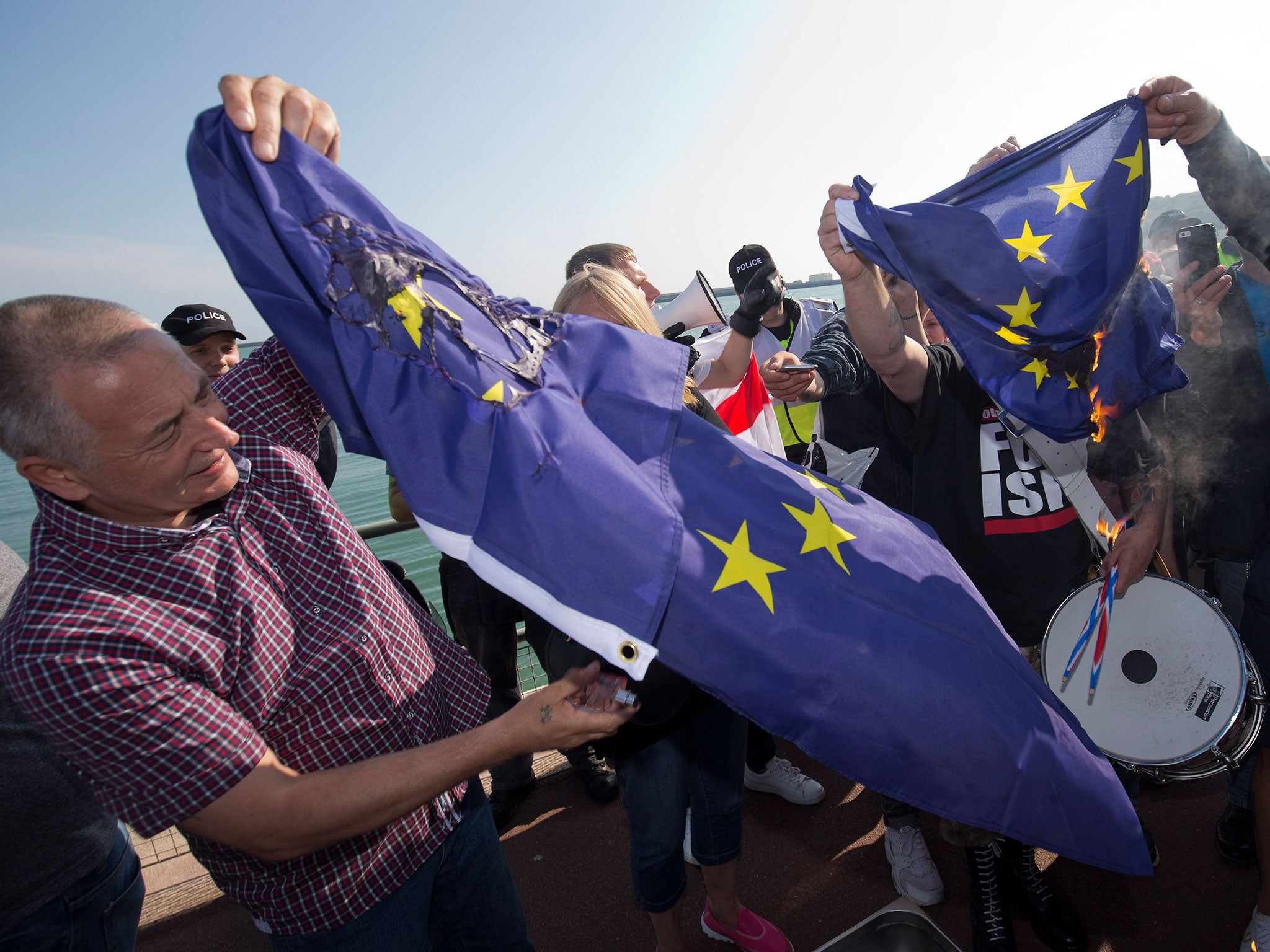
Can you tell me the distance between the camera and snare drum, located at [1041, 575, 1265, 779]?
224cm

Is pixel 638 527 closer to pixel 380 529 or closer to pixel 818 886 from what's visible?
pixel 818 886

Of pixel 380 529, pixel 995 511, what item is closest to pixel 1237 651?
pixel 995 511

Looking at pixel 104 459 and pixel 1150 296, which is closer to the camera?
pixel 104 459

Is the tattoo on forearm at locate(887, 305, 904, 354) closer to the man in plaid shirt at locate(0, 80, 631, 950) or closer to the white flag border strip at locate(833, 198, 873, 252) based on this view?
the white flag border strip at locate(833, 198, 873, 252)

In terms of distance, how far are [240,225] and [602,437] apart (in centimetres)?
98

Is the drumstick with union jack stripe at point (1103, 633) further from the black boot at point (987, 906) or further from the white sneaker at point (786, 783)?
the white sneaker at point (786, 783)

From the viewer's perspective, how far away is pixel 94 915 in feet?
6.11

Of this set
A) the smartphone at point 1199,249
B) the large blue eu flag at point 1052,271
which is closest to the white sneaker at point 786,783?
the large blue eu flag at point 1052,271

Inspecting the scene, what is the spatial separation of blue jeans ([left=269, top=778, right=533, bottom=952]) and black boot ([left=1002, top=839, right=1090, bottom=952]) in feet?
6.31

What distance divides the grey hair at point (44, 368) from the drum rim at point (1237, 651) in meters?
2.55

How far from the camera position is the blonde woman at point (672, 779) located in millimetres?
2178

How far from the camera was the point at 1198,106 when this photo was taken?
234 centimetres

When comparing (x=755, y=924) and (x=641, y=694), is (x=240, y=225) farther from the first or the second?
(x=755, y=924)

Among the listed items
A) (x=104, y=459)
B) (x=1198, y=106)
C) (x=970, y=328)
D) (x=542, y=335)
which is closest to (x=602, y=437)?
(x=542, y=335)
